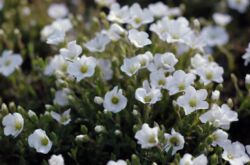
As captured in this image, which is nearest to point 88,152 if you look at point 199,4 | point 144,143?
point 144,143

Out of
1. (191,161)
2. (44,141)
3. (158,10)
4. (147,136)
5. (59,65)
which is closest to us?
(191,161)

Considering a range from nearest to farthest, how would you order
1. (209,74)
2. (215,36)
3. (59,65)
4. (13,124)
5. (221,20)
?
(13,124)
(209,74)
(59,65)
(215,36)
(221,20)

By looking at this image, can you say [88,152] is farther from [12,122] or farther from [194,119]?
[194,119]

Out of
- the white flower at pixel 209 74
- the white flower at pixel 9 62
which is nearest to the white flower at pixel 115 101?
the white flower at pixel 209 74

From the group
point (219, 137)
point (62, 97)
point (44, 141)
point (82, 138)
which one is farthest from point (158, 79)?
point (44, 141)

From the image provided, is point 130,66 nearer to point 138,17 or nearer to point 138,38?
point 138,38

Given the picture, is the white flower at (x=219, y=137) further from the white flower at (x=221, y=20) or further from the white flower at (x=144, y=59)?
the white flower at (x=221, y=20)
